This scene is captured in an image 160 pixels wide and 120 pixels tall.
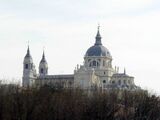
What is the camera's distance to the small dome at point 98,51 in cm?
14900

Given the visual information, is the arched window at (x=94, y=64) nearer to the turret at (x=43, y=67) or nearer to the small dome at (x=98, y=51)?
the small dome at (x=98, y=51)

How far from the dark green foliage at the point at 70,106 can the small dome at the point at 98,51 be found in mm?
73775

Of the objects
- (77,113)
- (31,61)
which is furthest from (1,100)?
(31,61)

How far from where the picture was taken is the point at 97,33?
157 meters

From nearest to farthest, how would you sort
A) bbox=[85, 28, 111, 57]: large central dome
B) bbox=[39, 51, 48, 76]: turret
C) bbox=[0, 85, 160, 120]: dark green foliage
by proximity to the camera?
1. bbox=[0, 85, 160, 120]: dark green foliage
2. bbox=[85, 28, 111, 57]: large central dome
3. bbox=[39, 51, 48, 76]: turret

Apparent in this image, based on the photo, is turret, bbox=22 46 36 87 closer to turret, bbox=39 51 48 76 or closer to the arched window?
turret, bbox=39 51 48 76

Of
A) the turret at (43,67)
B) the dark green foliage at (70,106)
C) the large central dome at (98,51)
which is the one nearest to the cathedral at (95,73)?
the large central dome at (98,51)

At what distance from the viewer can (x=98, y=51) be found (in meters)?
149

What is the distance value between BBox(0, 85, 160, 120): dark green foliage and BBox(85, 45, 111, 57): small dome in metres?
73.8

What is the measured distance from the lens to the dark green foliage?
61.3 m

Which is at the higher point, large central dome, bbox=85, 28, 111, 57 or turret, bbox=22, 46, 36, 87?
large central dome, bbox=85, 28, 111, 57

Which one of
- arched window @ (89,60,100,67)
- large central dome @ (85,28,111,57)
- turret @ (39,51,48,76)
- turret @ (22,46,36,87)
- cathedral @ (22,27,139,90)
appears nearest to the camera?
cathedral @ (22,27,139,90)

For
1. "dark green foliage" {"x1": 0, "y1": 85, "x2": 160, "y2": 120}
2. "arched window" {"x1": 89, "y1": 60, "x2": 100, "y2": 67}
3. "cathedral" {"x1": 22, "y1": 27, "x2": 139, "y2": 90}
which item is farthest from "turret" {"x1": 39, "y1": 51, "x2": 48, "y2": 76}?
"dark green foliage" {"x1": 0, "y1": 85, "x2": 160, "y2": 120}

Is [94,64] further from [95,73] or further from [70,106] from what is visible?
[70,106]
